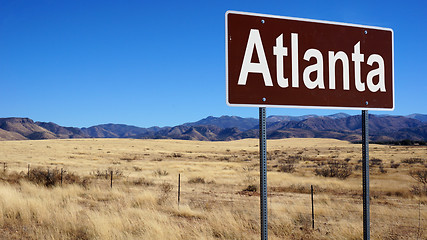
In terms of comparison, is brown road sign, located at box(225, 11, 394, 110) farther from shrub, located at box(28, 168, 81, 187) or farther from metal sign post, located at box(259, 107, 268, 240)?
shrub, located at box(28, 168, 81, 187)

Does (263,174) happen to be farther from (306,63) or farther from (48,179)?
(48,179)

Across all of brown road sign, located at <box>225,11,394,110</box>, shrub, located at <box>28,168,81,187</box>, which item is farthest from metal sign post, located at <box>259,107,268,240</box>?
shrub, located at <box>28,168,81,187</box>

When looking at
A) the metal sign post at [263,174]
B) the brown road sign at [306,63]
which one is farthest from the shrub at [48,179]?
the brown road sign at [306,63]

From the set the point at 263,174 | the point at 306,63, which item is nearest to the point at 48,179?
the point at 263,174

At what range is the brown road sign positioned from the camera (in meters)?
3.62

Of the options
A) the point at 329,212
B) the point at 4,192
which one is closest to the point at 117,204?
the point at 4,192

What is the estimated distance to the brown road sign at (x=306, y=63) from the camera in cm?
362

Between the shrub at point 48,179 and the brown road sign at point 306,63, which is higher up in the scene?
the brown road sign at point 306,63

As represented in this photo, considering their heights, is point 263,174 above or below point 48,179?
above

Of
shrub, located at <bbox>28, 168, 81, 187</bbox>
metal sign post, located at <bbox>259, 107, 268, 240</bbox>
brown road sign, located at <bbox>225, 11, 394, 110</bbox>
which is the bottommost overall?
shrub, located at <bbox>28, 168, 81, 187</bbox>

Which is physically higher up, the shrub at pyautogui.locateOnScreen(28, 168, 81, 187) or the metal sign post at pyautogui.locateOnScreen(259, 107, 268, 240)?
the metal sign post at pyautogui.locateOnScreen(259, 107, 268, 240)

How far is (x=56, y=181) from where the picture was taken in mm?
17188

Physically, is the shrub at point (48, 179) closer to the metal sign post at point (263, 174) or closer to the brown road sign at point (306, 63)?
the metal sign post at point (263, 174)

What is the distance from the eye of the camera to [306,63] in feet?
13.0
